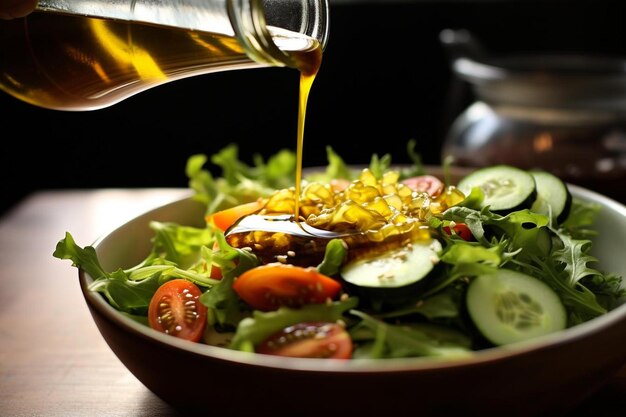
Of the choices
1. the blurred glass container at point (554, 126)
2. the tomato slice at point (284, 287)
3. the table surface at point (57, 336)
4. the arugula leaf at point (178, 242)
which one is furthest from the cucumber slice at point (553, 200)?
the blurred glass container at point (554, 126)

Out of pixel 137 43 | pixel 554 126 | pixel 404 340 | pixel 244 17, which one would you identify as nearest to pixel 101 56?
pixel 137 43

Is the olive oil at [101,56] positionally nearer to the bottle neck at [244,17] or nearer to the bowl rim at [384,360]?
the bottle neck at [244,17]

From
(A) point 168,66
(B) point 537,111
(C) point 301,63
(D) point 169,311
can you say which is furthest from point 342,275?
(B) point 537,111

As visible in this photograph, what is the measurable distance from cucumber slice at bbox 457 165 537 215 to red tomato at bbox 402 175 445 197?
8 cm

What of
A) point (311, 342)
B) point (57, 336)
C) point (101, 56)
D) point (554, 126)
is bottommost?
point (57, 336)

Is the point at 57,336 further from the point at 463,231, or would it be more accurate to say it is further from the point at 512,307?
the point at 512,307

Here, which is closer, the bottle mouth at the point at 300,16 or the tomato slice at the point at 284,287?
the tomato slice at the point at 284,287

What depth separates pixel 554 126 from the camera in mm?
3125

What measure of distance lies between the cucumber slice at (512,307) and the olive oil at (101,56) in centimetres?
60

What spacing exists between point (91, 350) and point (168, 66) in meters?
0.74

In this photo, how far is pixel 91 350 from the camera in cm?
189

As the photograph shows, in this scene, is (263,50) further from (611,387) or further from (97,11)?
(611,387)

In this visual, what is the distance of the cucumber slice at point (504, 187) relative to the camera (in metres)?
1.86

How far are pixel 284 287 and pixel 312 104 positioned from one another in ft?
10.7
